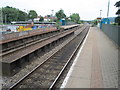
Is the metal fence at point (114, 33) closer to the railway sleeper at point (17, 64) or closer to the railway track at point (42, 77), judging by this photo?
the railway track at point (42, 77)

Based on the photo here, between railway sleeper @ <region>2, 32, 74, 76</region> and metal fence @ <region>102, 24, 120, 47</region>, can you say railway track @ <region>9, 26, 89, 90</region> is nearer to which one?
railway sleeper @ <region>2, 32, 74, 76</region>

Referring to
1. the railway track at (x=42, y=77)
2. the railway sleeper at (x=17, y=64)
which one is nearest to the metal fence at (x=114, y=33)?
the railway track at (x=42, y=77)

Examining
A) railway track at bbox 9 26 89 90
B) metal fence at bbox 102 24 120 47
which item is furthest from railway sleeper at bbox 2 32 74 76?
metal fence at bbox 102 24 120 47

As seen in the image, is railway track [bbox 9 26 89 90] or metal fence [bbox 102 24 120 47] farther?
metal fence [bbox 102 24 120 47]

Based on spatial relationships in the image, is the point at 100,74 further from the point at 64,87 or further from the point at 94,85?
the point at 64,87

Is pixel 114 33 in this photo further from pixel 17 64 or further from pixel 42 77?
pixel 17 64

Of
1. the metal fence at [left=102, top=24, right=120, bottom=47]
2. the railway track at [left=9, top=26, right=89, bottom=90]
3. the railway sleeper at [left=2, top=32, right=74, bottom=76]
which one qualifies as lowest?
the railway track at [left=9, top=26, right=89, bottom=90]

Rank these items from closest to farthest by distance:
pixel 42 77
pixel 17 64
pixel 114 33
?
pixel 42 77 < pixel 17 64 < pixel 114 33

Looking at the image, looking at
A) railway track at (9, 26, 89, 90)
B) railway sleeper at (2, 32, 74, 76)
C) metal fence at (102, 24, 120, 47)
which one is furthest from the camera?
metal fence at (102, 24, 120, 47)

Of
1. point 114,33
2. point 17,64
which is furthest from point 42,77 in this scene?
point 114,33

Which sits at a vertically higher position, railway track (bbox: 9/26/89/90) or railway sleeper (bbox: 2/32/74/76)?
railway sleeper (bbox: 2/32/74/76)

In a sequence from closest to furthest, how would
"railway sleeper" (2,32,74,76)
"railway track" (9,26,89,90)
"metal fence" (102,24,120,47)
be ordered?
"railway track" (9,26,89,90) < "railway sleeper" (2,32,74,76) < "metal fence" (102,24,120,47)

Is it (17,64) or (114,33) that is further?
(114,33)

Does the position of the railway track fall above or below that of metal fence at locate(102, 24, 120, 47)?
below
